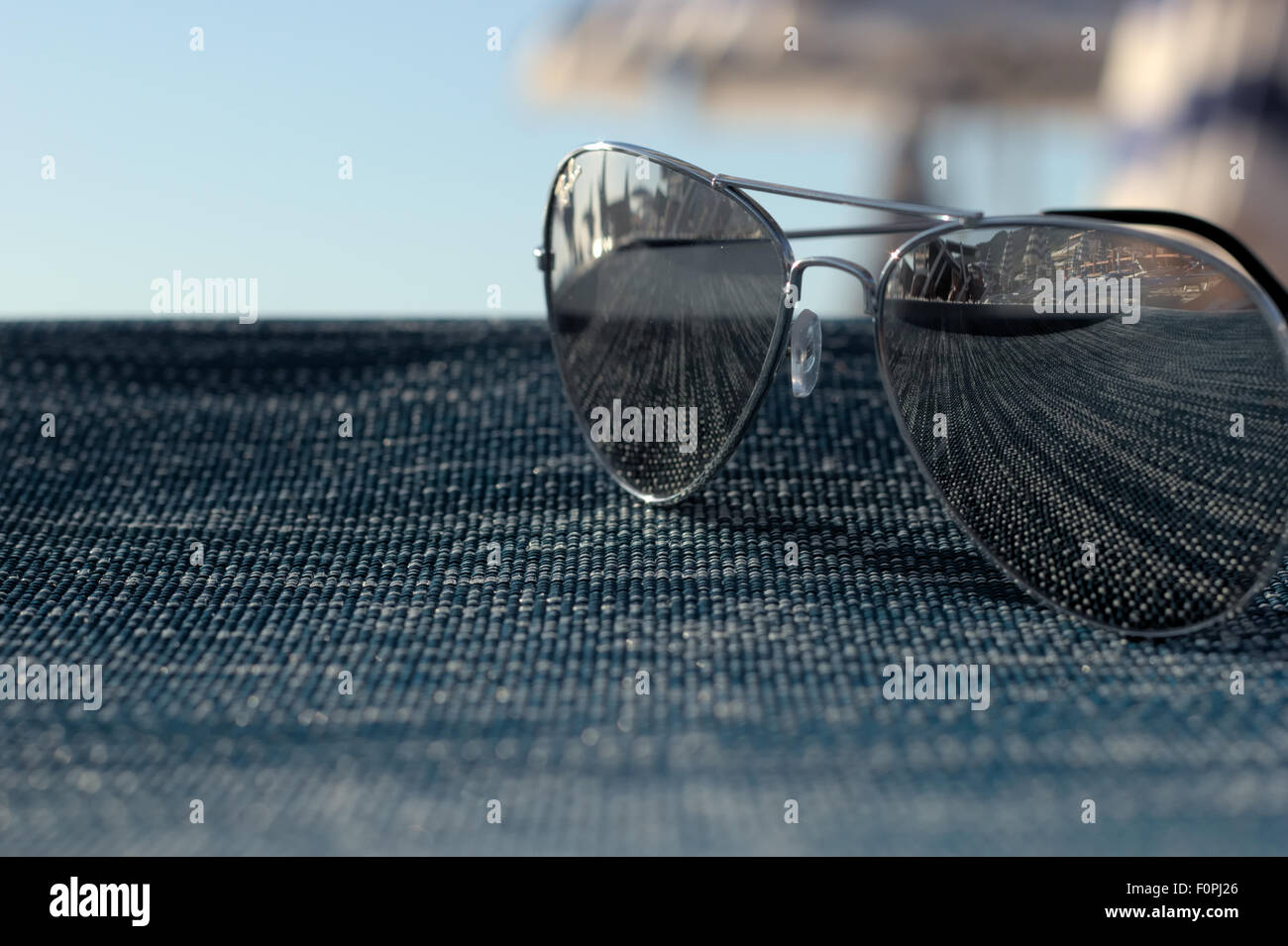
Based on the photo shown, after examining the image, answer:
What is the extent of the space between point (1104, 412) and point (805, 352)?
10 centimetres

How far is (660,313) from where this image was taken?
426mm

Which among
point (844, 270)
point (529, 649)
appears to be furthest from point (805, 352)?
point (529, 649)

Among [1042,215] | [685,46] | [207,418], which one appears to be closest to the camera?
[1042,215]

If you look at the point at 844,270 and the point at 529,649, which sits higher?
the point at 844,270

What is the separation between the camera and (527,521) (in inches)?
15.2

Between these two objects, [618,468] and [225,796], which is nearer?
[225,796]

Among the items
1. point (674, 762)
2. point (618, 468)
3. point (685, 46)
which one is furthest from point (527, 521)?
point (685, 46)

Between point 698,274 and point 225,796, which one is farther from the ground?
point 698,274

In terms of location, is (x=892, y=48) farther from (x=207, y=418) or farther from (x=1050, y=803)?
(x=1050, y=803)

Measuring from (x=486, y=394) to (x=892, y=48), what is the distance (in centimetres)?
112

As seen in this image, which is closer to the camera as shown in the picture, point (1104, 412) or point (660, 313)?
point (1104, 412)

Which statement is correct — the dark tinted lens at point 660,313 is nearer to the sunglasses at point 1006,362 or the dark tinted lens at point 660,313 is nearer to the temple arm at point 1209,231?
the sunglasses at point 1006,362

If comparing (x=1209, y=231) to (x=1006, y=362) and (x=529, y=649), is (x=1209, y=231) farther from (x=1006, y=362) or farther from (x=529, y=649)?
(x=529, y=649)
